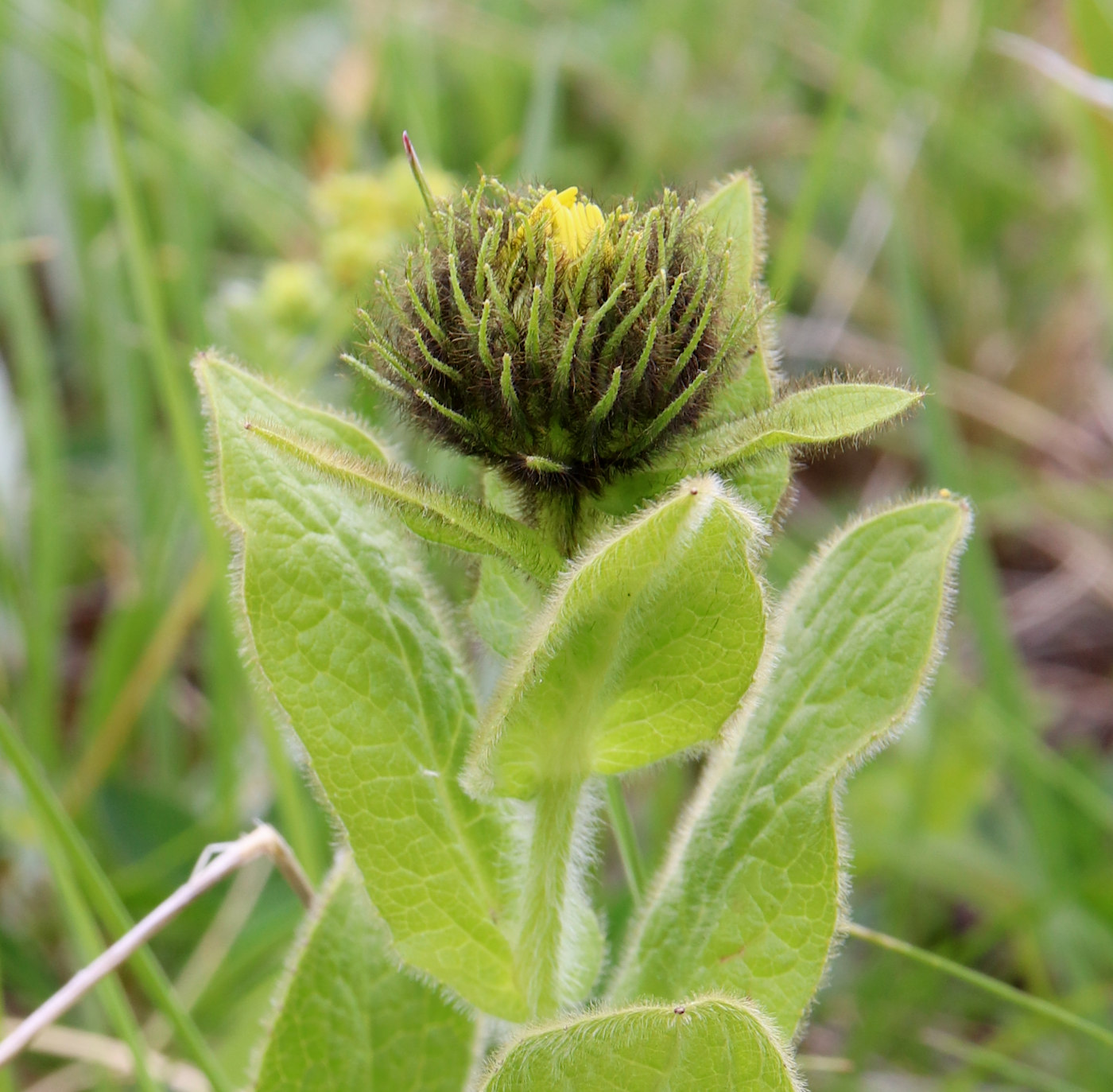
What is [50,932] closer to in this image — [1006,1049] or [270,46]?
[1006,1049]

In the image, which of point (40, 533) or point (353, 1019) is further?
point (40, 533)

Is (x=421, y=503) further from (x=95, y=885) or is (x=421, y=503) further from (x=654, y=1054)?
(x=95, y=885)

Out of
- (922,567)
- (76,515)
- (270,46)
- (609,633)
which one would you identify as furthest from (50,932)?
(270,46)

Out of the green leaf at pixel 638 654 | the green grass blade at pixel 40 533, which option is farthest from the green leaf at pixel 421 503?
the green grass blade at pixel 40 533

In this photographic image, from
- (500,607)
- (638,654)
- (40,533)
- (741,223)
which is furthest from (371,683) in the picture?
(40,533)

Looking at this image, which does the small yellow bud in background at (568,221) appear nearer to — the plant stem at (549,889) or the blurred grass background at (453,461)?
the blurred grass background at (453,461)

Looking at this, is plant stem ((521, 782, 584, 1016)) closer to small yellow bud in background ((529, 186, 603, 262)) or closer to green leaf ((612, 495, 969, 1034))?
green leaf ((612, 495, 969, 1034))
